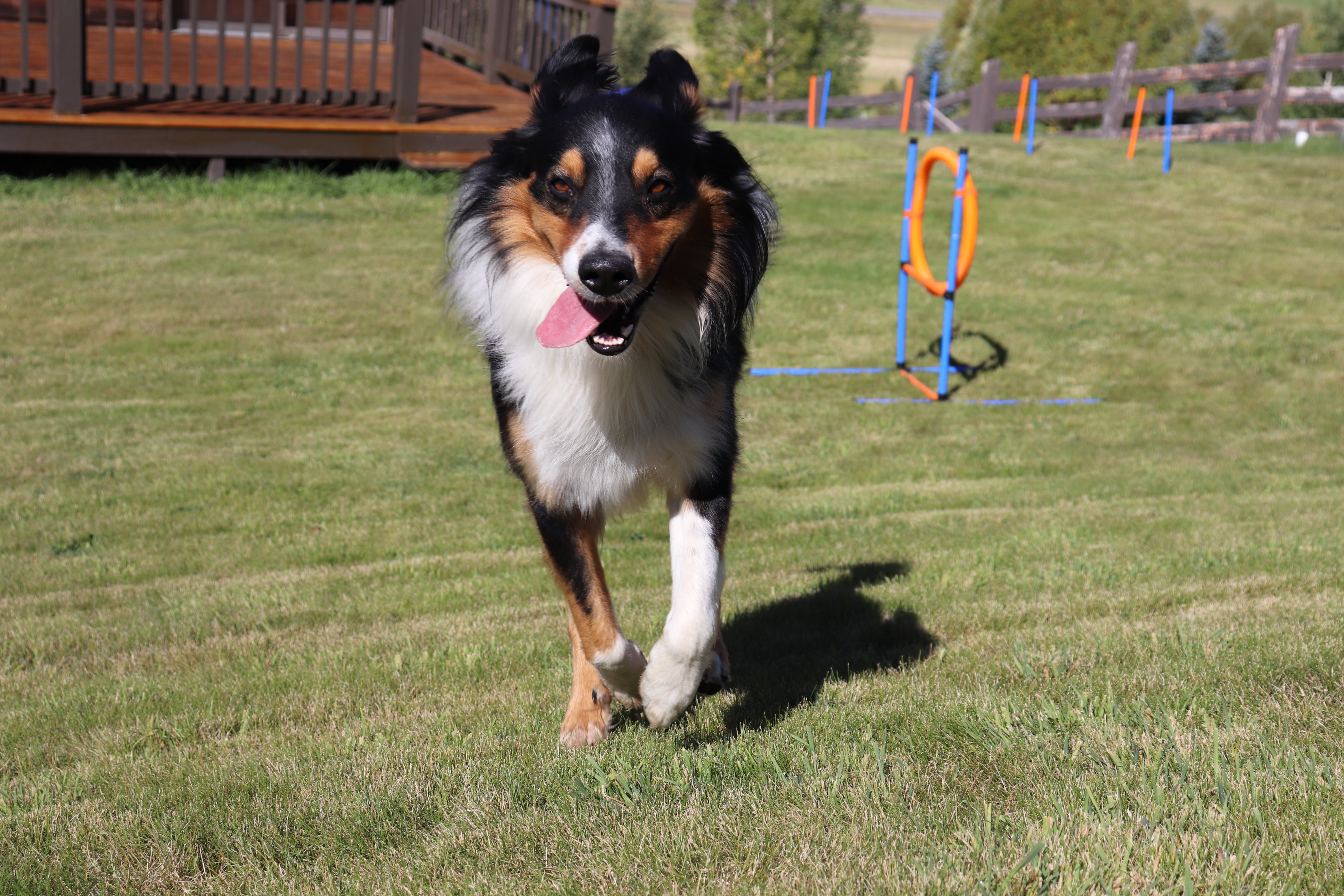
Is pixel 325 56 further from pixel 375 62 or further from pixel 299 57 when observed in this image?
pixel 375 62

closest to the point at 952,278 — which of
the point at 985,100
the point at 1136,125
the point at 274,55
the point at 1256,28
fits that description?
the point at 274,55

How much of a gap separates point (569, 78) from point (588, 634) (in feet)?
6.84

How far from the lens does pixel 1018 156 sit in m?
22.9

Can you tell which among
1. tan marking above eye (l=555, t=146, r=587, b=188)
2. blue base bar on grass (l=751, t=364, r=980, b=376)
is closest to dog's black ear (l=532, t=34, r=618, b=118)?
tan marking above eye (l=555, t=146, r=587, b=188)

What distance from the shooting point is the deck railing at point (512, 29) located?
54.6 feet

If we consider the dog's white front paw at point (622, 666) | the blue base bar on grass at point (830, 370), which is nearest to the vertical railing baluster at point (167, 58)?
the blue base bar on grass at point (830, 370)

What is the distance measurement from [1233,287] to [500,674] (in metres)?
13.5

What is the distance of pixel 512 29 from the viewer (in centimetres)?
1867

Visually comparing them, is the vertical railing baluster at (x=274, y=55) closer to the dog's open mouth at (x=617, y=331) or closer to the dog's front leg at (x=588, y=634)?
the dog's front leg at (x=588, y=634)

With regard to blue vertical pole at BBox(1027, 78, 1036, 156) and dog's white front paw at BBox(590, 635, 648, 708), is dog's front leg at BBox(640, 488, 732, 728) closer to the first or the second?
dog's white front paw at BBox(590, 635, 648, 708)

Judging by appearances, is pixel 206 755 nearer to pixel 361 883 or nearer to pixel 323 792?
pixel 323 792

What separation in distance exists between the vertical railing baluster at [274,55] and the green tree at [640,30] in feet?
134

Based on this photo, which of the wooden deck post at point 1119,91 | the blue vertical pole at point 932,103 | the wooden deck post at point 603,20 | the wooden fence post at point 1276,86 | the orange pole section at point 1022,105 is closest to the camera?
the wooden deck post at point 603,20

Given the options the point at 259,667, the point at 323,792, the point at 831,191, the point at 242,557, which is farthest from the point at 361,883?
the point at 831,191
